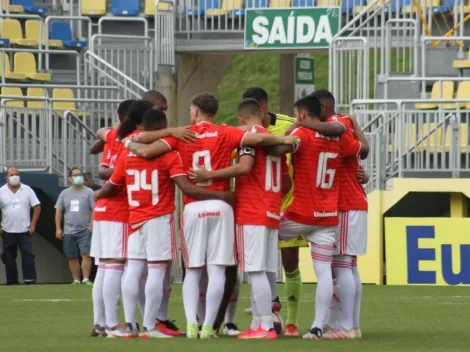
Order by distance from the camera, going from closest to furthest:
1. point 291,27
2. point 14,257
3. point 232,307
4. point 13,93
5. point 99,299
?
point 99,299 < point 232,307 < point 14,257 < point 13,93 < point 291,27

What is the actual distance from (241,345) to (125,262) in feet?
5.32

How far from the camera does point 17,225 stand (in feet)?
76.7

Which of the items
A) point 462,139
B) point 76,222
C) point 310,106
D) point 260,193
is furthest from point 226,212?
point 76,222

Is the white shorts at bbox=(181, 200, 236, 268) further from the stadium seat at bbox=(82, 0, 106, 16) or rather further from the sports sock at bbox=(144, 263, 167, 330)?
the stadium seat at bbox=(82, 0, 106, 16)

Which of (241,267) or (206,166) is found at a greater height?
(206,166)

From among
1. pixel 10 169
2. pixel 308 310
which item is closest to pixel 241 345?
pixel 308 310

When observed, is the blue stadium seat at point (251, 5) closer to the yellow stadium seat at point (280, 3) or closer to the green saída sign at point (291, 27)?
the yellow stadium seat at point (280, 3)

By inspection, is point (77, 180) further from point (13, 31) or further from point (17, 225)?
point (13, 31)

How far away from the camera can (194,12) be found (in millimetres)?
29094

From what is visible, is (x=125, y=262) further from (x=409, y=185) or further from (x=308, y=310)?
(x=409, y=185)

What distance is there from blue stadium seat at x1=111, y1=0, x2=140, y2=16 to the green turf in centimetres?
1017

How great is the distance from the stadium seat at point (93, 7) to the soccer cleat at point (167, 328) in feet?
Answer: 60.2

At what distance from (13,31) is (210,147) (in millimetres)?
17329

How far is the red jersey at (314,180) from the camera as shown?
11.3m
